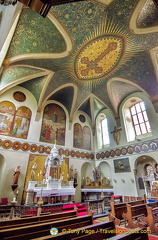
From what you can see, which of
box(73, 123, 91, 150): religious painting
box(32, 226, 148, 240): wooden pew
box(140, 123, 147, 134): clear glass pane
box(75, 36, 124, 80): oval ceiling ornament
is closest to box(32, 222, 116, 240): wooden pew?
box(32, 226, 148, 240): wooden pew

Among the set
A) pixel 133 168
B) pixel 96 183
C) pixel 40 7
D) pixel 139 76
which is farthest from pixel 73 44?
pixel 96 183

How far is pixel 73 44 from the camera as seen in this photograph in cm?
880

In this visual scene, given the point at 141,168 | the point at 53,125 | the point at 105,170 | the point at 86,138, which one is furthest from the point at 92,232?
the point at 86,138

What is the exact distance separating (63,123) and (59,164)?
4.82 meters

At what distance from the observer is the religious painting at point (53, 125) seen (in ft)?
41.4

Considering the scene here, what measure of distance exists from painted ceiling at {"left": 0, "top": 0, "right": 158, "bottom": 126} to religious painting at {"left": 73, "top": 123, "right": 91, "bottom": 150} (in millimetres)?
3132

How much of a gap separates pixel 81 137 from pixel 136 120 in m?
6.45

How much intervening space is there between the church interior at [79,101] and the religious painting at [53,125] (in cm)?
11

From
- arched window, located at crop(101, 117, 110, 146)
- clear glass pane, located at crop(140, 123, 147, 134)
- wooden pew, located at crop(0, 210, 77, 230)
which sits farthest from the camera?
arched window, located at crop(101, 117, 110, 146)

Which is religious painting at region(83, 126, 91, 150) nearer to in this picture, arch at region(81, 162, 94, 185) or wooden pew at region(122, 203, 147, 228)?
arch at region(81, 162, 94, 185)

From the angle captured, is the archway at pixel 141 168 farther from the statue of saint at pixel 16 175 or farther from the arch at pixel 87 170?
the statue of saint at pixel 16 175

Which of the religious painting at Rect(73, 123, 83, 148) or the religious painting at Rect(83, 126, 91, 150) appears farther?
the religious painting at Rect(83, 126, 91, 150)

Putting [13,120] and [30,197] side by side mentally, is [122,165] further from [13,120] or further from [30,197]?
[13,120]

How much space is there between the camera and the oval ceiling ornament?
9.08 meters
